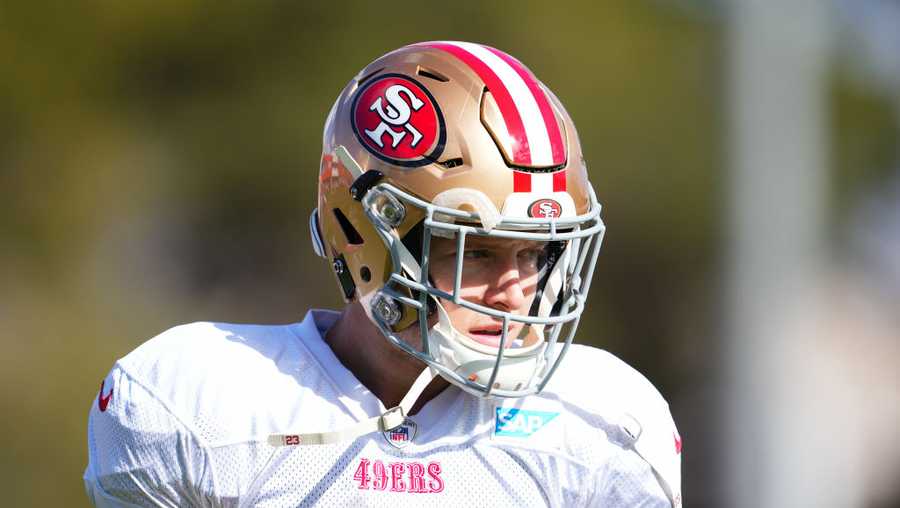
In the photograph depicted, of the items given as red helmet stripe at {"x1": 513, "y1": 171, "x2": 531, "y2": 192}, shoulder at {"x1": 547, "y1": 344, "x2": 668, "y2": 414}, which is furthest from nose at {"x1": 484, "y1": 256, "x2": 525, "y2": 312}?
shoulder at {"x1": 547, "y1": 344, "x2": 668, "y2": 414}

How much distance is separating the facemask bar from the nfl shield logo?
122mm

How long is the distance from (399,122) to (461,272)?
0.27 metres

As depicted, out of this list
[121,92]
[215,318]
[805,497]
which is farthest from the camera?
[121,92]

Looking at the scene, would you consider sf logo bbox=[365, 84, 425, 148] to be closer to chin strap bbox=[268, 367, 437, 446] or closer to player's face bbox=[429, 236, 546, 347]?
player's face bbox=[429, 236, 546, 347]

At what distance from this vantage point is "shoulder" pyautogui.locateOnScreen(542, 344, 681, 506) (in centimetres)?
194

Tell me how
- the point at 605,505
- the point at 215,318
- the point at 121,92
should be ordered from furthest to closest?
the point at 121,92 → the point at 215,318 → the point at 605,505

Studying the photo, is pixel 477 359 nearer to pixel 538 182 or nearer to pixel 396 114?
pixel 538 182

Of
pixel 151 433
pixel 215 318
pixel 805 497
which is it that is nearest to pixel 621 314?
pixel 805 497

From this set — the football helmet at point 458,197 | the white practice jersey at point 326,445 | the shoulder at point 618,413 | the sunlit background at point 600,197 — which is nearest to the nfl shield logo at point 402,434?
the white practice jersey at point 326,445

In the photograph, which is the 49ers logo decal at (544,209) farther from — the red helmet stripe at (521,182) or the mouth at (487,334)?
the mouth at (487,334)

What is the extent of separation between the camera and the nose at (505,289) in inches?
71.8

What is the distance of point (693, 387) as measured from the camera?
5059 mm

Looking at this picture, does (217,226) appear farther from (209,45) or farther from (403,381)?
(403,381)

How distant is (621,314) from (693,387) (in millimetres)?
440
